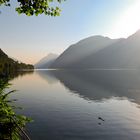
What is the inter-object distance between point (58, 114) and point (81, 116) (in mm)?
6462

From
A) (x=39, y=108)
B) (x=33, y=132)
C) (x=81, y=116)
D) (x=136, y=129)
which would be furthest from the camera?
(x=39, y=108)

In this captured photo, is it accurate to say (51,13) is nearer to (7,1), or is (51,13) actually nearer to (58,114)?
(7,1)

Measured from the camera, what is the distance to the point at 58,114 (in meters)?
59.0

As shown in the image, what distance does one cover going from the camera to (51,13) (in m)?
13.7

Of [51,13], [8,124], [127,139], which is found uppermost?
[51,13]

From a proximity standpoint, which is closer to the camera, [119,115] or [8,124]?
[8,124]

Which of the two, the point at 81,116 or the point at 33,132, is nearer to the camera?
the point at 33,132

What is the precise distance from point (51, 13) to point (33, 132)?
3408 centimetres

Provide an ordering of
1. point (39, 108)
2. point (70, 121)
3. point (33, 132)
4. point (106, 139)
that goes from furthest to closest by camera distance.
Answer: point (39, 108) → point (70, 121) → point (33, 132) → point (106, 139)

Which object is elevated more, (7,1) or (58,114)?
(7,1)

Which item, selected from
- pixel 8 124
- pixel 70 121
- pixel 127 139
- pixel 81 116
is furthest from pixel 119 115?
pixel 8 124

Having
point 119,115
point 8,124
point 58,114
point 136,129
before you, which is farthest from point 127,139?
point 8,124

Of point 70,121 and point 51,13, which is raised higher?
point 51,13

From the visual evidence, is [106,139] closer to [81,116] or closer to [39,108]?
[81,116]
